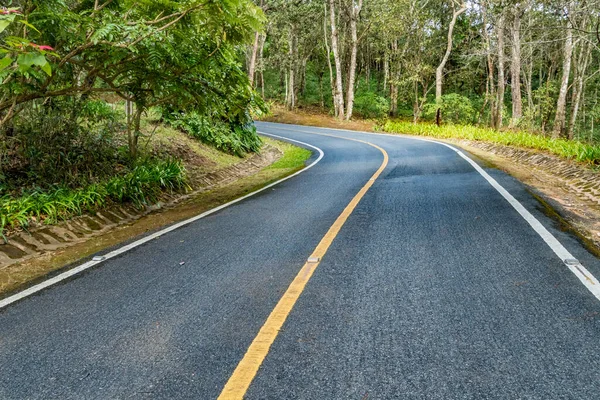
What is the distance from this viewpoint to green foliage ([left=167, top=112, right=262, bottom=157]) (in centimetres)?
1380

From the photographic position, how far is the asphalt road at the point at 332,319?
8.09ft

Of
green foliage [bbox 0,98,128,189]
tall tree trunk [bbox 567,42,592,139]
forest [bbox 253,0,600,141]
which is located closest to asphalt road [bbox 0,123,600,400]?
green foliage [bbox 0,98,128,189]

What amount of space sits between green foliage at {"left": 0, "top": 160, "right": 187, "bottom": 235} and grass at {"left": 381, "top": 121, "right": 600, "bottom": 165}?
9.40 metres

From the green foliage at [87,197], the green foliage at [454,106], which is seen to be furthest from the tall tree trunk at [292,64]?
the green foliage at [87,197]

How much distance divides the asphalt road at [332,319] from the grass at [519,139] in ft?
17.8

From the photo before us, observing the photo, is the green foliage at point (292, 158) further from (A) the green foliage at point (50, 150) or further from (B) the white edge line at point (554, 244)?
(B) the white edge line at point (554, 244)

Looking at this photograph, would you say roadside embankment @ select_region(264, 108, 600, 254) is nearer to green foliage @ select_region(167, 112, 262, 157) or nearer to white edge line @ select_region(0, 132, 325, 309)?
white edge line @ select_region(0, 132, 325, 309)

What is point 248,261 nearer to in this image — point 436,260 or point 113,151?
point 436,260

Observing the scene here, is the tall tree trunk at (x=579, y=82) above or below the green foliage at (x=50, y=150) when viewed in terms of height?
above

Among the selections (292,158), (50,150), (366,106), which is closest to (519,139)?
(292,158)

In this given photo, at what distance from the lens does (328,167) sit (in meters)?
12.8

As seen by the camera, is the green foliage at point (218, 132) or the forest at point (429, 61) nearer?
the green foliage at point (218, 132)

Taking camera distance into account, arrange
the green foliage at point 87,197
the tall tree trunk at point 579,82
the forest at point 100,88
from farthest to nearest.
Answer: the tall tree trunk at point 579,82, the green foliage at point 87,197, the forest at point 100,88

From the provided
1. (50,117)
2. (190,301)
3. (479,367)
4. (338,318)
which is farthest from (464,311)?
(50,117)
